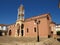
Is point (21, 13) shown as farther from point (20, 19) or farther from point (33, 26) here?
point (33, 26)

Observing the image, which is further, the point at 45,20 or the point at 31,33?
the point at 31,33

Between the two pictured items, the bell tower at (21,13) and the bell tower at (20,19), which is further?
the bell tower at (21,13)

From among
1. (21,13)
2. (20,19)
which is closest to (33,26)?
(20,19)

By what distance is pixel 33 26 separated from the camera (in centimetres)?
4084

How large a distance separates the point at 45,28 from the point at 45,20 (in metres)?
2.21

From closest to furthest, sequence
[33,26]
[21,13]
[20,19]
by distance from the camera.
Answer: [33,26] < [20,19] < [21,13]

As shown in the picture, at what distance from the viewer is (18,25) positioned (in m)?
47.7

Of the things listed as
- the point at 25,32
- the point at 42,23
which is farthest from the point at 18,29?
the point at 42,23

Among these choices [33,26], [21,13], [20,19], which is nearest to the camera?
[33,26]

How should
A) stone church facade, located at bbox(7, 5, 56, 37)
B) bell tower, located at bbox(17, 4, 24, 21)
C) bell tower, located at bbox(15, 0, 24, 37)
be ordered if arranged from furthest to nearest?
bell tower, located at bbox(17, 4, 24, 21)
bell tower, located at bbox(15, 0, 24, 37)
stone church facade, located at bbox(7, 5, 56, 37)

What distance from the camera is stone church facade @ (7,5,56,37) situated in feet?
124

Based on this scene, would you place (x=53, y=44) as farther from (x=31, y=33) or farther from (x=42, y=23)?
(x=31, y=33)

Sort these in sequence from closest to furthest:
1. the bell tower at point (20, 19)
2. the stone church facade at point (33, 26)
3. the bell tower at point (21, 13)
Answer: the stone church facade at point (33, 26) < the bell tower at point (20, 19) < the bell tower at point (21, 13)

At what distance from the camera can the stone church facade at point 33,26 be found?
3794 centimetres
